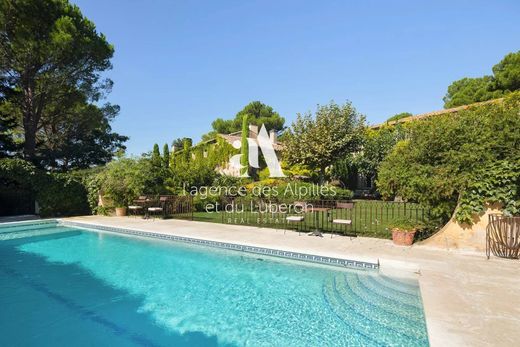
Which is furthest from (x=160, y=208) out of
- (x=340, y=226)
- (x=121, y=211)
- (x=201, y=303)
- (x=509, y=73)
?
(x=509, y=73)

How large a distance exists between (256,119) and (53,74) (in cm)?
3114

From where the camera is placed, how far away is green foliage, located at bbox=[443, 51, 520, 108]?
2602cm

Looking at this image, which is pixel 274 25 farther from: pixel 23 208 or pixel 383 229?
pixel 23 208

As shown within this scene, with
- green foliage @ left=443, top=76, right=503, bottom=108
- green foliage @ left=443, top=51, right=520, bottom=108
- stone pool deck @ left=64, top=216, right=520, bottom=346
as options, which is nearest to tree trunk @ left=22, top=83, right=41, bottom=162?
stone pool deck @ left=64, top=216, right=520, bottom=346

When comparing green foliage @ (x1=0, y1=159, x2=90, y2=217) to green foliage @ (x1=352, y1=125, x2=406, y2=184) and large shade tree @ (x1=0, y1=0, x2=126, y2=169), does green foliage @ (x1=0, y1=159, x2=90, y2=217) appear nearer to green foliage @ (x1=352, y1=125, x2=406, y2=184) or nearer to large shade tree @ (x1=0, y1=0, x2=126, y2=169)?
large shade tree @ (x1=0, y1=0, x2=126, y2=169)

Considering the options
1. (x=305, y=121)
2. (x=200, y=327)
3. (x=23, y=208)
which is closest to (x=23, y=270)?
(x=200, y=327)

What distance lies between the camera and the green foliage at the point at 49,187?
51.1ft

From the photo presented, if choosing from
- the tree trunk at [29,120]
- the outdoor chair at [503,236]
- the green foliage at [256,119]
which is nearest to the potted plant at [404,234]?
the outdoor chair at [503,236]

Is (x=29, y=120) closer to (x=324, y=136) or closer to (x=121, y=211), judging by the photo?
(x=121, y=211)

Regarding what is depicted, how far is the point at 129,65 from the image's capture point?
58.3ft

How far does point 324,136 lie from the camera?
2211 centimetres

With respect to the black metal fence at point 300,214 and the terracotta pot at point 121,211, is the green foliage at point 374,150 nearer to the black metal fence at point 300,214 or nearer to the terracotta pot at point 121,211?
the black metal fence at point 300,214

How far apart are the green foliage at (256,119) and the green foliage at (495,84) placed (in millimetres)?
24042

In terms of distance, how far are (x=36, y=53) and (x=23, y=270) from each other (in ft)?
50.6
